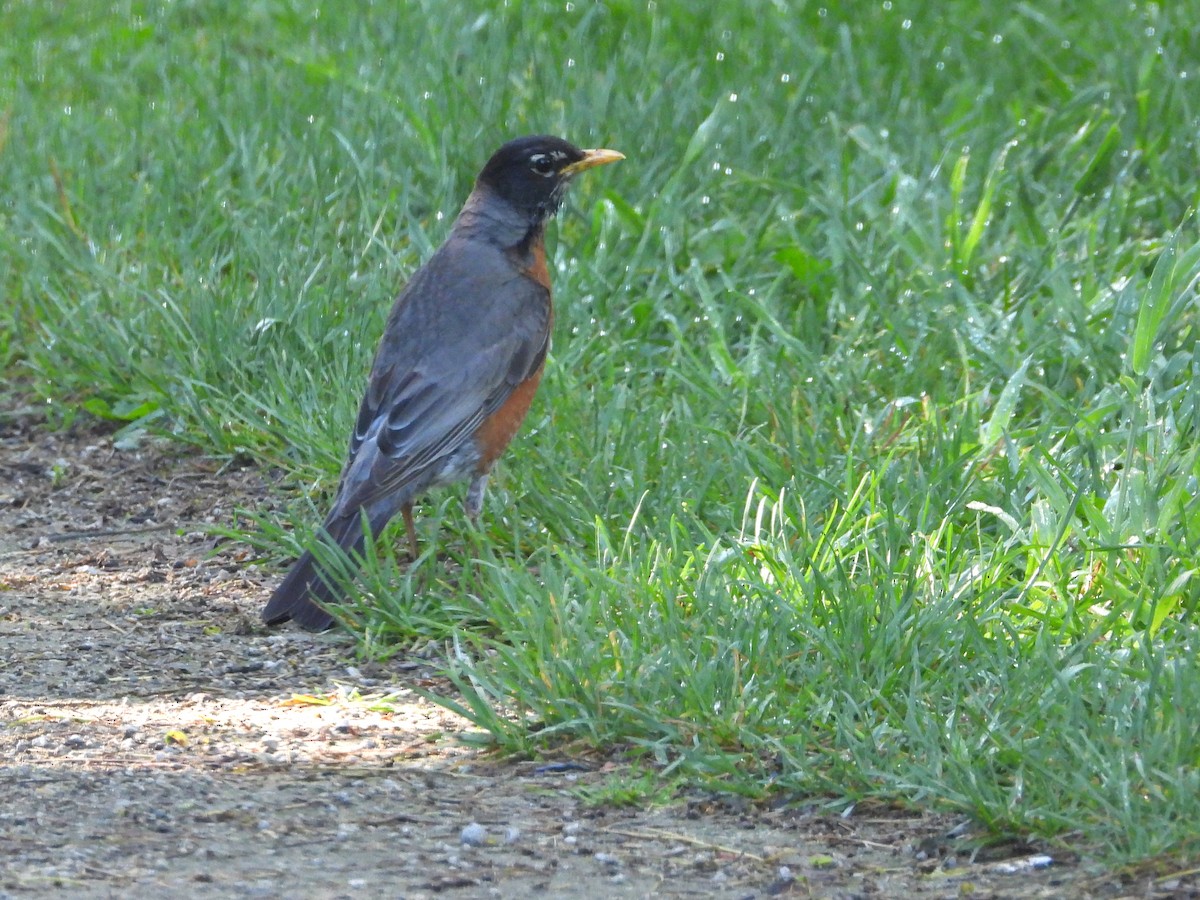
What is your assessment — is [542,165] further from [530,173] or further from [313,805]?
[313,805]

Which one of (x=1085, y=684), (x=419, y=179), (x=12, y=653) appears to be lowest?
(x=12, y=653)

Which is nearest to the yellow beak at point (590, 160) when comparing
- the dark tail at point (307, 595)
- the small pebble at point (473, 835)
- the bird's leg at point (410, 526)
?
the bird's leg at point (410, 526)

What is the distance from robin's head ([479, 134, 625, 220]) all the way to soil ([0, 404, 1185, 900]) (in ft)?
5.15

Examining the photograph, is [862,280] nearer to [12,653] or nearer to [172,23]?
[12,653]

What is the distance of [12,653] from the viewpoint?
14.0 ft

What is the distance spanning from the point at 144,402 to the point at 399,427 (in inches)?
51.8

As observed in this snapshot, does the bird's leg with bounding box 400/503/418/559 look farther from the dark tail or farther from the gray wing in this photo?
the dark tail

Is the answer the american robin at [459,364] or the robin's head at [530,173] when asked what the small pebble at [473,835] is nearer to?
the american robin at [459,364]

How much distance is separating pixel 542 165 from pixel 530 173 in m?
0.05

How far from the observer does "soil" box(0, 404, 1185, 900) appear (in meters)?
3.06

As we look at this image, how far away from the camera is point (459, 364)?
5.02 metres

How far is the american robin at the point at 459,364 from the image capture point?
181 inches

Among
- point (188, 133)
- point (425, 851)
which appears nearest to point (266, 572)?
point (425, 851)

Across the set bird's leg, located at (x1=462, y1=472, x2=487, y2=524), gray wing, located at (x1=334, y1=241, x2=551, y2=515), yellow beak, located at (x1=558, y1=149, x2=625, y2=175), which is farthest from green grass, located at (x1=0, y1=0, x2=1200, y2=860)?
yellow beak, located at (x1=558, y1=149, x2=625, y2=175)
